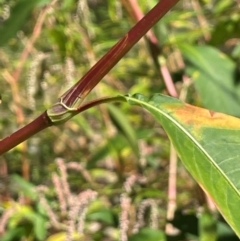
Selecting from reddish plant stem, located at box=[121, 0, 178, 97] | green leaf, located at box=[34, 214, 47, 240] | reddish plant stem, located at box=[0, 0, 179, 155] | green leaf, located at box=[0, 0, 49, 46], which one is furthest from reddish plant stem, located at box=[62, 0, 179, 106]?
green leaf, located at box=[34, 214, 47, 240]

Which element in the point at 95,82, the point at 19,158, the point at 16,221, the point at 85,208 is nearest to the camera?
the point at 95,82

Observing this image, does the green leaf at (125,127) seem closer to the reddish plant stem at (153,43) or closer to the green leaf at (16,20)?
the reddish plant stem at (153,43)

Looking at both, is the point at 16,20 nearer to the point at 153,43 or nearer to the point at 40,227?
the point at 153,43

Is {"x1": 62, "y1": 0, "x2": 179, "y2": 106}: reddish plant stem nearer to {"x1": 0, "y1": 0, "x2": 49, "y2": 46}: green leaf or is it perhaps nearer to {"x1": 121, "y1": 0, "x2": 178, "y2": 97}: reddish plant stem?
{"x1": 0, "y1": 0, "x2": 49, "y2": 46}: green leaf

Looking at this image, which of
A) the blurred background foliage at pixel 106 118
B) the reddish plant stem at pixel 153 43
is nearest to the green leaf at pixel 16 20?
the blurred background foliage at pixel 106 118

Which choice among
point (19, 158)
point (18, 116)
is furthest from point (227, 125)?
point (19, 158)

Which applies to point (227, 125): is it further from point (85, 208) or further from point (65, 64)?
point (65, 64)

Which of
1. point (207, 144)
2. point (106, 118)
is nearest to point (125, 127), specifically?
point (106, 118)
